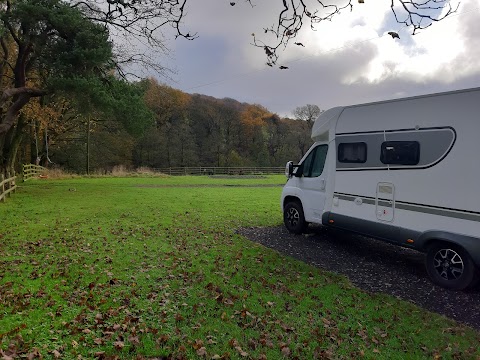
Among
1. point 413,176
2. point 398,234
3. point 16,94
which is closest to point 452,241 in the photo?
point 398,234

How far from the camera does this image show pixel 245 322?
4418 mm

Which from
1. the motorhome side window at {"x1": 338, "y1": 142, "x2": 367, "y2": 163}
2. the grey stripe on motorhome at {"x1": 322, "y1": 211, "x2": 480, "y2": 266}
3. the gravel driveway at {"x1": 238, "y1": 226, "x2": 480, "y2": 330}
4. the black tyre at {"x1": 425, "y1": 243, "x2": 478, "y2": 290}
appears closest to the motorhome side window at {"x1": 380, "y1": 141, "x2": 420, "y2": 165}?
the motorhome side window at {"x1": 338, "y1": 142, "x2": 367, "y2": 163}

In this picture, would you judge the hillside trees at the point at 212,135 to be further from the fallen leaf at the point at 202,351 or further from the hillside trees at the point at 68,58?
the fallen leaf at the point at 202,351

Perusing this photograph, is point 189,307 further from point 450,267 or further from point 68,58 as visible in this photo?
point 68,58

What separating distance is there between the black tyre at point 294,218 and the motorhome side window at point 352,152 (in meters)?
2.03

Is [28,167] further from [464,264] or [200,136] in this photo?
[200,136]

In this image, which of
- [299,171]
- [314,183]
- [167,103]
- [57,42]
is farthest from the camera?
[167,103]

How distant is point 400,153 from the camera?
636cm

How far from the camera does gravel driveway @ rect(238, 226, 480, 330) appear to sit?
5176mm

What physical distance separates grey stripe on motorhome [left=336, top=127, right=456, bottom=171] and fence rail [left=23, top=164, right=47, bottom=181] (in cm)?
2551

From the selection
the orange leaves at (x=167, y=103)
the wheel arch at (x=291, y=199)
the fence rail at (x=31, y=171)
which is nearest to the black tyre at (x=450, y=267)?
the wheel arch at (x=291, y=199)

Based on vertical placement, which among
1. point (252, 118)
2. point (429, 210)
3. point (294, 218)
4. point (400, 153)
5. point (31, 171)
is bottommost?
point (294, 218)

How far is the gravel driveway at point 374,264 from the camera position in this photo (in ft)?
17.0

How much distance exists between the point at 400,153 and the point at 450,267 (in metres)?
2.06
